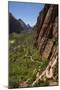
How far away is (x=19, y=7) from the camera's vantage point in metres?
2.24

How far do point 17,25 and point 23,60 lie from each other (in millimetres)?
353

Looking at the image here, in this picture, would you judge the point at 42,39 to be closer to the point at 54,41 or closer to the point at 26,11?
the point at 54,41

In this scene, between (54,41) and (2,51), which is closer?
(2,51)

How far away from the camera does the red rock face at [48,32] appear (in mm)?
2295

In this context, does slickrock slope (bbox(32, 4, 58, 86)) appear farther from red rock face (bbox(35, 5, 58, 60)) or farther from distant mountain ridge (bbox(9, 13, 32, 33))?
distant mountain ridge (bbox(9, 13, 32, 33))

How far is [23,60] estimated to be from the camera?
2.24 metres

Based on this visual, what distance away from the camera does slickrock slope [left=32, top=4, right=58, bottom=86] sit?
229cm

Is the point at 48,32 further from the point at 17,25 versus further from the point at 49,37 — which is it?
the point at 17,25

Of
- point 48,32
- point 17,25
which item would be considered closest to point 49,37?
point 48,32

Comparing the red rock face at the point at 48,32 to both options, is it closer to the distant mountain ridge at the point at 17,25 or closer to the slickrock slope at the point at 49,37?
the slickrock slope at the point at 49,37

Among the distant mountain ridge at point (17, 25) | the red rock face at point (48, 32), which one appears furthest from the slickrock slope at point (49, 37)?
the distant mountain ridge at point (17, 25)

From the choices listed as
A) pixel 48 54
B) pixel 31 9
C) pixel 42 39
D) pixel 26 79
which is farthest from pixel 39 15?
pixel 26 79

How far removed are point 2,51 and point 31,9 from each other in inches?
20.3

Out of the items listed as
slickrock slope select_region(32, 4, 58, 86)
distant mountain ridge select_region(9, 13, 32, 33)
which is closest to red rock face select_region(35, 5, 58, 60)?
slickrock slope select_region(32, 4, 58, 86)
